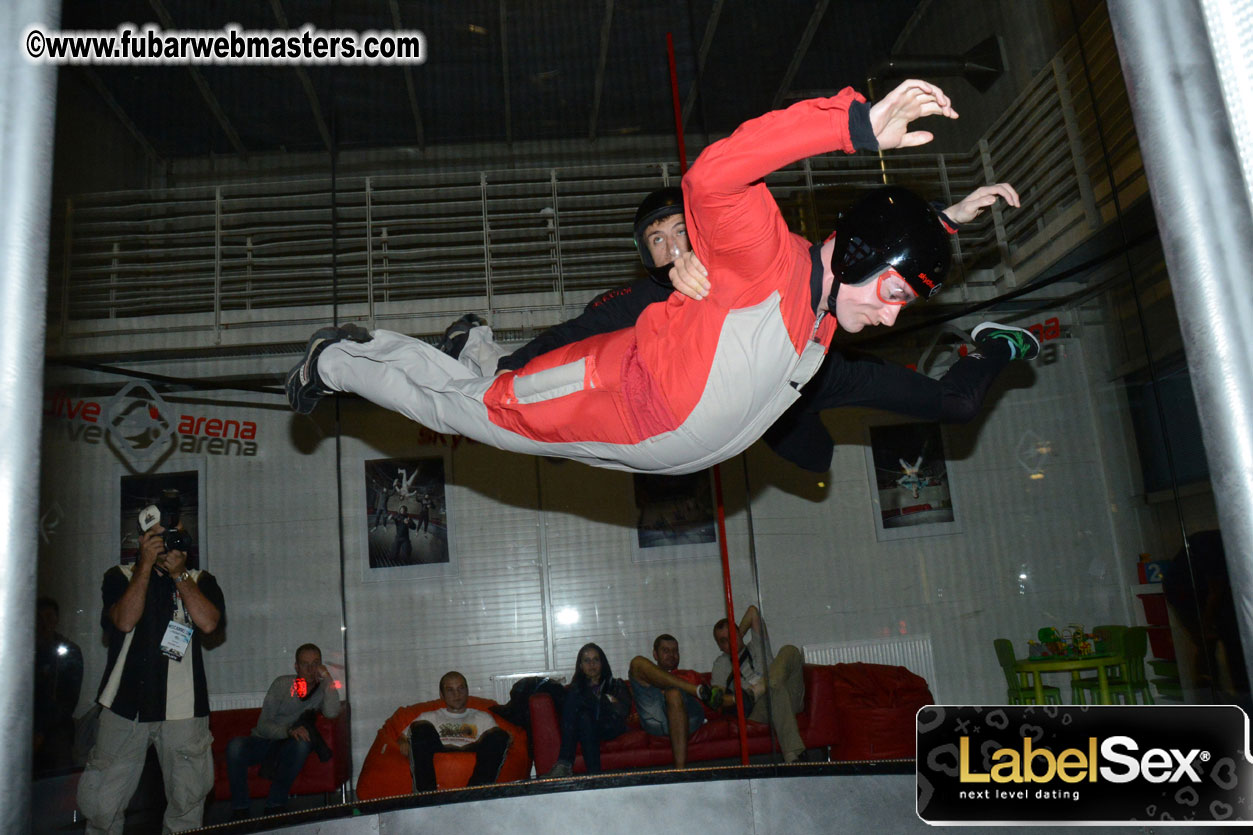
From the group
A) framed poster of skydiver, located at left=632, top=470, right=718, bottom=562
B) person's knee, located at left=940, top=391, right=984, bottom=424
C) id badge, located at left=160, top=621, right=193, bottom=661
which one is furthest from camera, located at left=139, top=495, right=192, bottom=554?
person's knee, located at left=940, top=391, right=984, bottom=424

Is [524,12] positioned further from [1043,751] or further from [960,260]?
[1043,751]

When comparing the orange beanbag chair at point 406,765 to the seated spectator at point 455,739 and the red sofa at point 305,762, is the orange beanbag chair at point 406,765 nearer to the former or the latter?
the seated spectator at point 455,739

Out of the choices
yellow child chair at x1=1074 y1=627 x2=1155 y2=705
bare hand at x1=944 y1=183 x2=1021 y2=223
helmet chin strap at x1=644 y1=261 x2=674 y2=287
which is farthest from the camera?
yellow child chair at x1=1074 y1=627 x2=1155 y2=705

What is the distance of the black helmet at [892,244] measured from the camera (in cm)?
188

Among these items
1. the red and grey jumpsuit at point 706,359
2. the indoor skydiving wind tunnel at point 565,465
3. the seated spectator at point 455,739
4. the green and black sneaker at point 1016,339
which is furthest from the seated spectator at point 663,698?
the red and grey jumpsuit at point 706,359

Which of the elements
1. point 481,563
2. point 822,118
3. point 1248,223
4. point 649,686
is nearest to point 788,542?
point 649,686

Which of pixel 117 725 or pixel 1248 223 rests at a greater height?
pixel 1248 223

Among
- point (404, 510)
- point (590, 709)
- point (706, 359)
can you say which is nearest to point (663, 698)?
point (590, 709)

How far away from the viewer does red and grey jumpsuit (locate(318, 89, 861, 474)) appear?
58.6 inches

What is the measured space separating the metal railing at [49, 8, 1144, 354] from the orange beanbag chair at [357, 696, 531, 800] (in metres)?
2.28

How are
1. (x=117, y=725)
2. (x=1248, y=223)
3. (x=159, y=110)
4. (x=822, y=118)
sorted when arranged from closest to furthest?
(x=1248, y=223)
(x=822, y=118)
(x=117, y=725)
(x=159, y=110)

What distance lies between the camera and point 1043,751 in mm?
3137

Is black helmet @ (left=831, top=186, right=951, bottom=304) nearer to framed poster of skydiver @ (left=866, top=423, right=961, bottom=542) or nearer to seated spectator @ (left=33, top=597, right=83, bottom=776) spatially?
seated spectator @ (left=33, top=597, right=83, bottom=776)

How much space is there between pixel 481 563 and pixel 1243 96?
4.33 metres
